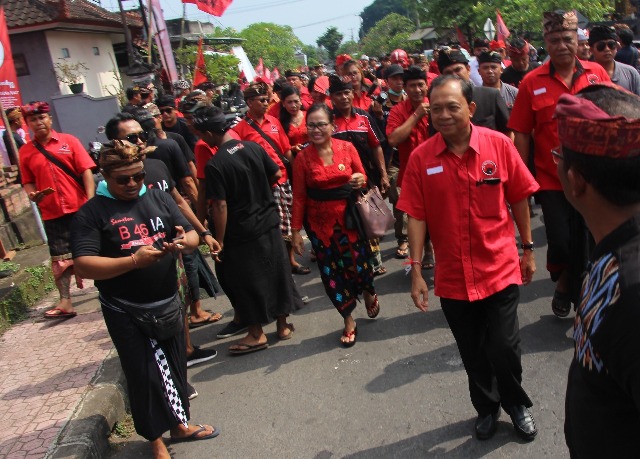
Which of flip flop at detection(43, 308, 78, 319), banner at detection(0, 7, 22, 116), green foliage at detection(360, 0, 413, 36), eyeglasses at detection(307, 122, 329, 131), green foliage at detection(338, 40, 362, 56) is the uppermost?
green foliage at detection(360, 0, 413, 36)

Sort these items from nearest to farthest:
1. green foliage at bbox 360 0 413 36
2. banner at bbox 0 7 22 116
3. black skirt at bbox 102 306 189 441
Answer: black skirt at bbox 102 306 189 441 → banner at bbox 0 7 22 116 → green foliage at bbox 360 0 413 36

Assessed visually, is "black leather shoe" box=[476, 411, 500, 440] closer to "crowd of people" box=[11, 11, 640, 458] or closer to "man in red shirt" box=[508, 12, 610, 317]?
"crowd of people" box=[11, 11, 640, 458]

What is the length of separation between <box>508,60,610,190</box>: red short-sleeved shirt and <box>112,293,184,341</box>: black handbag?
8.57 ft

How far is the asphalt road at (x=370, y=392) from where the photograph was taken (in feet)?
10.8

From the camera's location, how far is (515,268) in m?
3.12

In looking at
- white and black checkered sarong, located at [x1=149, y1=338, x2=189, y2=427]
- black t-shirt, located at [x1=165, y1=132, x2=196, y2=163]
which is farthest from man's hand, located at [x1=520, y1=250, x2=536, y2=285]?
black t-shirt, located at [x1=165, y1=132, x2=196, y2=163]

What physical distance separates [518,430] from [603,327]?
2074 mm

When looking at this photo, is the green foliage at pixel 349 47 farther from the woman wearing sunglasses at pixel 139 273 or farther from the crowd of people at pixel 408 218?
the woman wearing sunglasses at pixel 139 273

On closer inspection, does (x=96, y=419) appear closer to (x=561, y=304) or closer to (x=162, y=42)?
(x=561, y=304)

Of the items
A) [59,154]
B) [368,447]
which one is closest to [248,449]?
[368,447]

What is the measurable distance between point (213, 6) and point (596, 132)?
464 inches

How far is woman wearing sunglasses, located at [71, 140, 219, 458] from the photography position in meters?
3.06

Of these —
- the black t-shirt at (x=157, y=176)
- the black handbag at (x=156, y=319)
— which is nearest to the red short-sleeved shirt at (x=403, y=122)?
the black t-shirt at (x=157, y=176)

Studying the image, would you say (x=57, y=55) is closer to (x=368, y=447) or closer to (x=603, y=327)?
(x=368, y=447)
